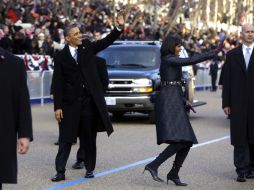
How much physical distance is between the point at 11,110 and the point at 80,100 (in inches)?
166

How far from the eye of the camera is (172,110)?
31.2 feet

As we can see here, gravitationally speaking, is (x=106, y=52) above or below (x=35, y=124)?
above

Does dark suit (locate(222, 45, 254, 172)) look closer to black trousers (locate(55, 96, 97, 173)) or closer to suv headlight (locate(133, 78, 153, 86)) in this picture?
black trousers (locate(55, 96, 97, 173))

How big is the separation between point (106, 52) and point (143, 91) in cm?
183

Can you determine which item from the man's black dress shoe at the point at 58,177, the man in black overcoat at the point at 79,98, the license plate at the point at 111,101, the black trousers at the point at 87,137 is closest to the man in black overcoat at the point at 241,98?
the man in black overcoat at the point at 79,98

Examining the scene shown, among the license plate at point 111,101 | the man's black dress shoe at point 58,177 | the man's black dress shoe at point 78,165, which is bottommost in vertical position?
the license plate at point 111,101

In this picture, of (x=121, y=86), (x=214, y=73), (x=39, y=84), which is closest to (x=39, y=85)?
(x=39, y=84)

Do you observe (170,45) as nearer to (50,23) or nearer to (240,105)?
(240,105)

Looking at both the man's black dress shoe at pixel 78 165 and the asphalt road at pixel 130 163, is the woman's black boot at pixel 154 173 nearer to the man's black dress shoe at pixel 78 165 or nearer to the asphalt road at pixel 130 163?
the asphalt road at pixel 130 163

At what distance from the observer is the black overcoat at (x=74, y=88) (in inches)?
395

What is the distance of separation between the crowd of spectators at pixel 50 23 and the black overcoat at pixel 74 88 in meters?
7.55

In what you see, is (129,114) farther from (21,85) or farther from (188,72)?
(21,85)

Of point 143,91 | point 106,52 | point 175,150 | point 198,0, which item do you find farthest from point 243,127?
point 198,0

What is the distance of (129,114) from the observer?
21062 mm
